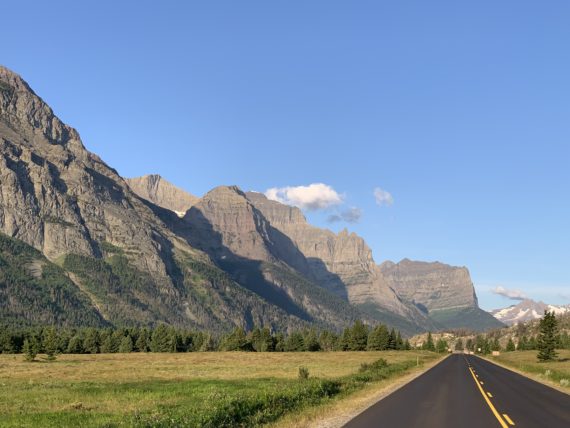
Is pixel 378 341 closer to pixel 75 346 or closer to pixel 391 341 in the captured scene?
pixel 391 341

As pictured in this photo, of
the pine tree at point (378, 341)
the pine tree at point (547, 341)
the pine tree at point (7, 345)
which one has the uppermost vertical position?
the pine tree at point (547, 341)

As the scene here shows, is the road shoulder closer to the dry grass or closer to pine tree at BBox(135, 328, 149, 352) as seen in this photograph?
the dry grass

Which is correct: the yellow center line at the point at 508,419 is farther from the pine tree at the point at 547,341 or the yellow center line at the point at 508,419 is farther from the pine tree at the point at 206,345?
the pine tree at the point at 206,345

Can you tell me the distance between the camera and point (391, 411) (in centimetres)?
2867

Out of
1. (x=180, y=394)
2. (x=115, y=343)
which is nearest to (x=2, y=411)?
(x=180, y=394)

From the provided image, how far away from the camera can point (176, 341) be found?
16550cm

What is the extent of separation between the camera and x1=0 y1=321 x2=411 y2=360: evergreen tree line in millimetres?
145625

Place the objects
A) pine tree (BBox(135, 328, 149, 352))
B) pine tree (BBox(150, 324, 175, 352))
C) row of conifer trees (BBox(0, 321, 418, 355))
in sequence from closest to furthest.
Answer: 1. row of conifer trees (BBox(0, 321, 418, 355))
2. pine tree (BBox(150, 324, 175, 352))
3. pine tree (BBox(135, 328, 149, 352))

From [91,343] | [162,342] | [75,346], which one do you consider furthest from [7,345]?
[162,342]

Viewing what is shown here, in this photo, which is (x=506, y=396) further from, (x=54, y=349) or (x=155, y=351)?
(x=155, y=351)

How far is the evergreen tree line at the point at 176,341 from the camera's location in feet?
478

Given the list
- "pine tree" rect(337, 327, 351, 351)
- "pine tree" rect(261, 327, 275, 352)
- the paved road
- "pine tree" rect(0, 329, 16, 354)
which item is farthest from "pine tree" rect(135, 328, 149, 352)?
the paved road

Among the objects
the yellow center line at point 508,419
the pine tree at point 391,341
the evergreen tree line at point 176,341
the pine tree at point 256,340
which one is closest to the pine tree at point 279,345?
the evergreen tree line at point 176,341

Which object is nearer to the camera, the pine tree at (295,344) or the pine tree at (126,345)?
the pine tree at (126,345)
